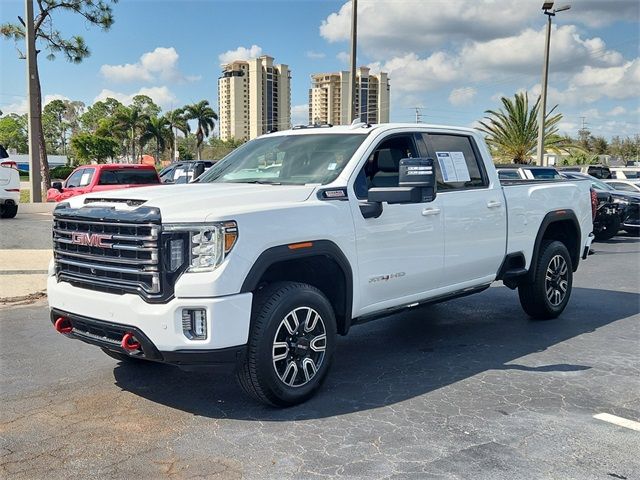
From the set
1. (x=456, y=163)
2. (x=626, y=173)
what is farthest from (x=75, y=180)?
(x=626, y=173)

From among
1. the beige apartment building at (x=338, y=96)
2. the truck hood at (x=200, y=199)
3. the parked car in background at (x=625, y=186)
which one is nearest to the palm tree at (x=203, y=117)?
the beige apartment building at (x=338, y=96)

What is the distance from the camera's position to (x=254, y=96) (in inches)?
2290

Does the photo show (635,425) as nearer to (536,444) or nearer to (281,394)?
(536,444)

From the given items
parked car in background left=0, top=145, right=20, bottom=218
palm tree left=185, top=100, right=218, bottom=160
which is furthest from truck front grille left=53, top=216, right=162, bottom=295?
palm tree left=185, top=100, right=218, bottom=160

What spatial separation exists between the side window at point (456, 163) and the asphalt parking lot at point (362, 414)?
158 centimetres

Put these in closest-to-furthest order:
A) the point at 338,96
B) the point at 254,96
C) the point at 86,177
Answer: the point at 86,177, the point at 338,96, the point at 254,96

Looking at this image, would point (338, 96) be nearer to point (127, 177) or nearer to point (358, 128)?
point (127, 177)

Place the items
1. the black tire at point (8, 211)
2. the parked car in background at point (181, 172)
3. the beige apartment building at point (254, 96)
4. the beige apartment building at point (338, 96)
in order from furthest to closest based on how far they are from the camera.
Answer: the beige apartment building at point (254, 96) → the beige apartment building at point (338, 96) → the parked car in background at point (181, 172) → the black tire at point (8, 211)

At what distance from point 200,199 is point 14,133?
341ft

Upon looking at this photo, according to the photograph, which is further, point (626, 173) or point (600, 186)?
point (626, 173)

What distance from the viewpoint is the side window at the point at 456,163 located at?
5.74 metres

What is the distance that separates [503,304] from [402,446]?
473 centimetres

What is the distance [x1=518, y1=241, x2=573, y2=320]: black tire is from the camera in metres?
6.86

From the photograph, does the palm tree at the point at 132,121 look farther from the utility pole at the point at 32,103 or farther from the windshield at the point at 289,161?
the windshield at the point at 289,161
